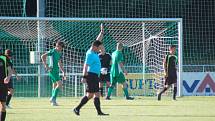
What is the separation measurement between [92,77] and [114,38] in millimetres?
12368

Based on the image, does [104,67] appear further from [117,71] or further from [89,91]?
[89,91]

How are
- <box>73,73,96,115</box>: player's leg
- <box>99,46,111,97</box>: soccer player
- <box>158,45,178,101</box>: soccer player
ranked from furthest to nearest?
1. <box>99,46,111,97</box>: soccer player
2. <box>158,45,178,101</box>: soccer player
3. <box>73,73,96,115</box>: player's leg

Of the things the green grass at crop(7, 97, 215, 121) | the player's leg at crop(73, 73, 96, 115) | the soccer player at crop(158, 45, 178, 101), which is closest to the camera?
the green grass at crop(7, 97, 215, 121)

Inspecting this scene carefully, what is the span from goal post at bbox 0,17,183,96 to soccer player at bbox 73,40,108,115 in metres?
8.76

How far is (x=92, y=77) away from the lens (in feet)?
55.6

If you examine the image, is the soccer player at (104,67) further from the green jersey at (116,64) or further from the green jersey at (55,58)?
the green jersey at (55,58)

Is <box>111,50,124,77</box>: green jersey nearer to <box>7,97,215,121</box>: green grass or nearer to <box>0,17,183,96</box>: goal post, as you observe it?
<box>0,17,183,96</box>: goal post

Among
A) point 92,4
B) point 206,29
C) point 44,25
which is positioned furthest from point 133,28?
point 206,29

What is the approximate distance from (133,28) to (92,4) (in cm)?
1382

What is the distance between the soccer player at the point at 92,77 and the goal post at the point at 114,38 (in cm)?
876

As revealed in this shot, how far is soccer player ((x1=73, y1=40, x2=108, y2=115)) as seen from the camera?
663 inches

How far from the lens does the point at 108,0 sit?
39625 mm

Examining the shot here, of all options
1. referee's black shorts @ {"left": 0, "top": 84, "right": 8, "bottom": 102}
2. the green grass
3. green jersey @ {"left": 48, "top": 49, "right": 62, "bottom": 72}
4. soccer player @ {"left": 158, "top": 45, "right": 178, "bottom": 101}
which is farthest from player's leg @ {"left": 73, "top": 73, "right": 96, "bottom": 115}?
soccer player @ {"left": 158, "top": 45, "right": 178, "bottom": 101}

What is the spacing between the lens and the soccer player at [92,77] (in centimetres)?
1683
